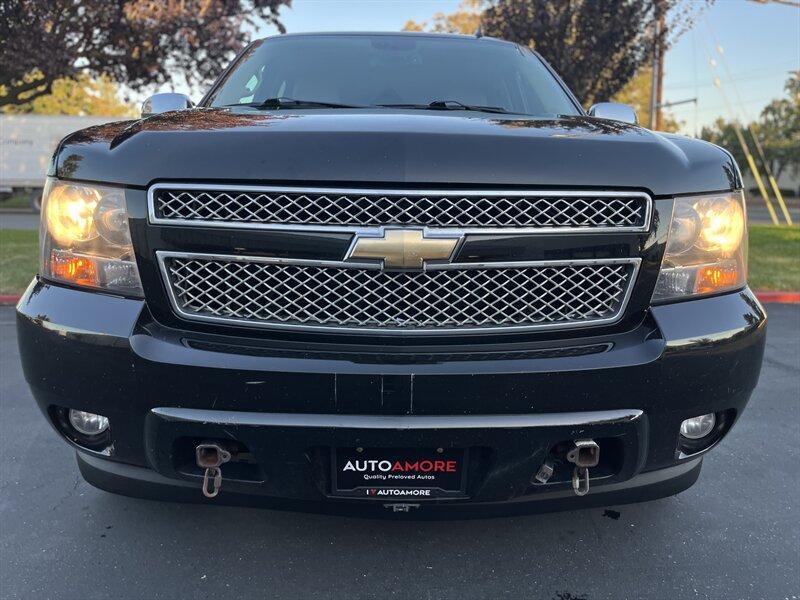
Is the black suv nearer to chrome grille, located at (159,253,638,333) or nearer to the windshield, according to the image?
chrome grille, located at (159,253,638,333)

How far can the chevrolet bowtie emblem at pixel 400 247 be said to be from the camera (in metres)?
1.65

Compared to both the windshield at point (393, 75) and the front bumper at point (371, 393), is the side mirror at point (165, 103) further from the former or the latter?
the front bumper at point (371, 393)

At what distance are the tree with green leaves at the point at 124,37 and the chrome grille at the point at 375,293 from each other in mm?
Result: 13749

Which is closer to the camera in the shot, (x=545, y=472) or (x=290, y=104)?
(x=545, y=472)

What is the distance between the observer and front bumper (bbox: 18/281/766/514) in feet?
5.36

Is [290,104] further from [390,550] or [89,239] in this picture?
[390,550]

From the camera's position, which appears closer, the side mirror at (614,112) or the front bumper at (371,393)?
the front bumper at (371,393)

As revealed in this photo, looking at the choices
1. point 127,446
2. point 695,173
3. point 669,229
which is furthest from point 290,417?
point 695,173

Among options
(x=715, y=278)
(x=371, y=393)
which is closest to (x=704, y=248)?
(x=715, y=278)

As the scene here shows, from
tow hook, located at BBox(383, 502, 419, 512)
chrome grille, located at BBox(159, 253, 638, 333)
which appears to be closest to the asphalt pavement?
tow hook, located at BBox(383, 502, 419, 512)

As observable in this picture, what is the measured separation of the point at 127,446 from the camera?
68.9 inches

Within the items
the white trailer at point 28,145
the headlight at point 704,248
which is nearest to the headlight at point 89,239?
the headlight at point 704,248

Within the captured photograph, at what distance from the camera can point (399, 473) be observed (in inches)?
69.0

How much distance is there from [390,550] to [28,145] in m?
24.6
